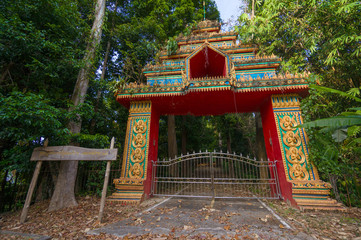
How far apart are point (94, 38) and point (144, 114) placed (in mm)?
4566

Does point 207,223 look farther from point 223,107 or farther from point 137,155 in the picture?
point 223,107

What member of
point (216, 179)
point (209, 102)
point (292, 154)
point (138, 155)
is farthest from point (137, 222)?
point (292, 154)

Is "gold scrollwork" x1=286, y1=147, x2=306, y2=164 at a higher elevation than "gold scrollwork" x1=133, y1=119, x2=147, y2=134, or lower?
lower

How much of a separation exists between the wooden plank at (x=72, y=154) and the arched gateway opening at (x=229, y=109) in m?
1.83

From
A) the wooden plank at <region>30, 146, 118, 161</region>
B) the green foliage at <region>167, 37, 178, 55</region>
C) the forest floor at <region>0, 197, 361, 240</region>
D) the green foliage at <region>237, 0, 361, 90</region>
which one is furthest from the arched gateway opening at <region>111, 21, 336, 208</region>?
the wooden plank at <region>30, 146, 118, 161</region>

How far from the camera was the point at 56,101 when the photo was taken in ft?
21.3

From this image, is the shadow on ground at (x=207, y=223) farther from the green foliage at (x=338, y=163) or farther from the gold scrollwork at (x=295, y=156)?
the green foliage at (x=338, y=163)

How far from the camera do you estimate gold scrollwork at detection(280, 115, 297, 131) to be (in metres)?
6.21

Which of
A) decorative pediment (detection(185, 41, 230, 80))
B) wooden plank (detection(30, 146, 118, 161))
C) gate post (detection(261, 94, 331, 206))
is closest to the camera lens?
wooden plank (detection(30, 146, 118, 161))

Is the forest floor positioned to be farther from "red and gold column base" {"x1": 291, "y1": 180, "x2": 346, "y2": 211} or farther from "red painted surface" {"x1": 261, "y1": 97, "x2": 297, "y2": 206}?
"red painted surface" {"x1": 261, "y1": 97, "x2": 297, "y2": 206}

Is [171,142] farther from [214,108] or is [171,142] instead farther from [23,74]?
[23,74]

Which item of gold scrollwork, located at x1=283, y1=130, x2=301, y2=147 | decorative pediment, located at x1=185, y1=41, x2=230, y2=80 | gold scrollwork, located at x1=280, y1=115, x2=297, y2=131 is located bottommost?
gold scrollwork, located at x1=283, y1=130, x2=301, y2=147

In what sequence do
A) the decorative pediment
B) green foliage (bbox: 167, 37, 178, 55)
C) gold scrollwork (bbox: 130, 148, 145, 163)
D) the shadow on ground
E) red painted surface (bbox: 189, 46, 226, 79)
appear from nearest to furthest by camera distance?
the shadow on ground → gold scrollwork (bbox: 130, 148, 145, 163) → the decorative pediment → red painted surface (bbox: 189, 46, 226, 79) → green foliage (bbox: 167, 37, 178, 55)

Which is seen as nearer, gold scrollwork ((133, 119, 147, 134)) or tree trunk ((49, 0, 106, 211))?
tree trunk ((49, 0, 106, 211))
